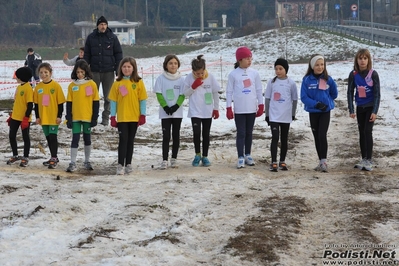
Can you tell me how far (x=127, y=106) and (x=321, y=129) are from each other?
278 cm

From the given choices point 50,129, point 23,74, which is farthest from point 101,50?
point 50,129

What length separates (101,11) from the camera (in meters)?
93.2

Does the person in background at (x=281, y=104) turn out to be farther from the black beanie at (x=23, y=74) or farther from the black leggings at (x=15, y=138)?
the black beanie at (x=23, y=74)

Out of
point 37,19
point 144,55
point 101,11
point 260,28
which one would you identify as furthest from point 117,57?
point 101,11

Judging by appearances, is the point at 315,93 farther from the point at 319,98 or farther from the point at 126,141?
the point at 126,141

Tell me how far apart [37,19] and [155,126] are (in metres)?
74.4

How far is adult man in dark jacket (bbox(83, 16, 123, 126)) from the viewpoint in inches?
544

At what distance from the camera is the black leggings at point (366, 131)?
10.0 metres

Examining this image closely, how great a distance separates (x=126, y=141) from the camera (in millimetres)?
9773

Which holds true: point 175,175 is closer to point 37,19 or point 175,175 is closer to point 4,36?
point 4,36

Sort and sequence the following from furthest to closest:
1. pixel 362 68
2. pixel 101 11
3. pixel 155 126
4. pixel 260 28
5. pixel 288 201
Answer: pixel 101 11 → pixel 260 28 → pixel 155 126 → pixel 362 68 → pixel 288 201

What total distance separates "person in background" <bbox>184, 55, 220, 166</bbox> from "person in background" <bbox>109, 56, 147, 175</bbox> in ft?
2.53

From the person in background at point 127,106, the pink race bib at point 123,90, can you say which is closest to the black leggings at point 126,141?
the person in background at point 127,106

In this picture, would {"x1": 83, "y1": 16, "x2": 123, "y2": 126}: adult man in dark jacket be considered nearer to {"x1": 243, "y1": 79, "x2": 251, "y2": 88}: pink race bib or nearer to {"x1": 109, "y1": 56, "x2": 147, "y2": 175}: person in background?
{"x1": 109, "y1": 56, "x2": 147, "y2": 175}: person in background
